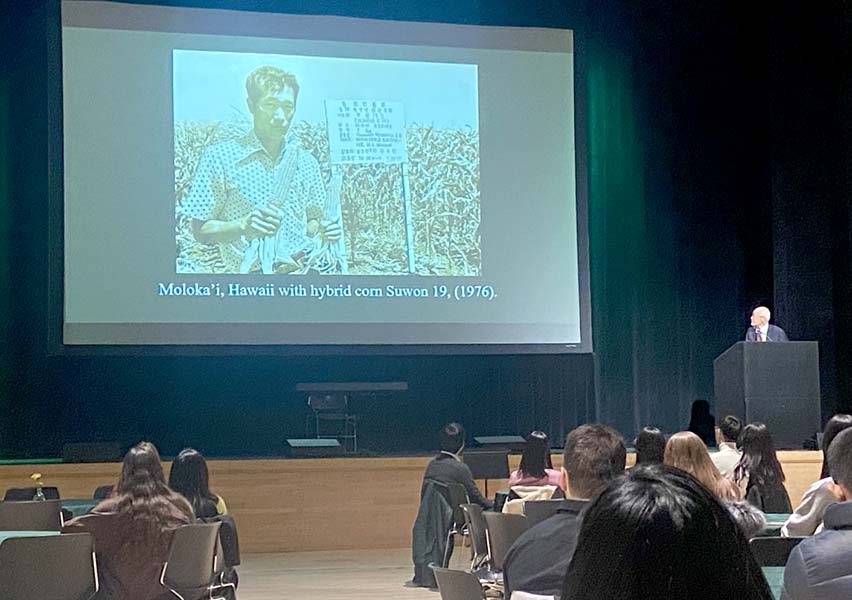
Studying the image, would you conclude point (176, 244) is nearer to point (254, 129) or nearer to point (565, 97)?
point (254, 129)

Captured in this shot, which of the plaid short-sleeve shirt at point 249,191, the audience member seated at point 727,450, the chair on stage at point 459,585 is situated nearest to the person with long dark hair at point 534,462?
the audience member seated at point 727,450

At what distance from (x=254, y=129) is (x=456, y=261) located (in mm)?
2048

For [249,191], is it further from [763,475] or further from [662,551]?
[662,551]

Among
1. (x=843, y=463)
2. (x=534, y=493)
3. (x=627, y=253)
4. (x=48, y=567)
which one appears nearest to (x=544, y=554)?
(x=843, y=463)

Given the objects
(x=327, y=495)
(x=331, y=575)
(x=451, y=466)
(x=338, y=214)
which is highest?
(x=338, y=214)

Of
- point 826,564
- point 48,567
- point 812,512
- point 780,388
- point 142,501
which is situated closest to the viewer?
point 826,564

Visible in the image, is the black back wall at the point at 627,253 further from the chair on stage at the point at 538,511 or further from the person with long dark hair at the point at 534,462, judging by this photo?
the chair on stage at the point at 538,511

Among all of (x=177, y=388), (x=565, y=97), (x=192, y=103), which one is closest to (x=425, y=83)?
(x=565, y=97)

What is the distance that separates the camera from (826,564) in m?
1.92

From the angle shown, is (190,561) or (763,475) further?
(763,475)

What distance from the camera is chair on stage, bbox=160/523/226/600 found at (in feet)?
12.8

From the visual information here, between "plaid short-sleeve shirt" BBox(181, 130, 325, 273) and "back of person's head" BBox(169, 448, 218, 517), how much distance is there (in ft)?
14.1

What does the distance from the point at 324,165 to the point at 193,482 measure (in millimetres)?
4934

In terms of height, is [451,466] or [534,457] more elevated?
[534,457]
